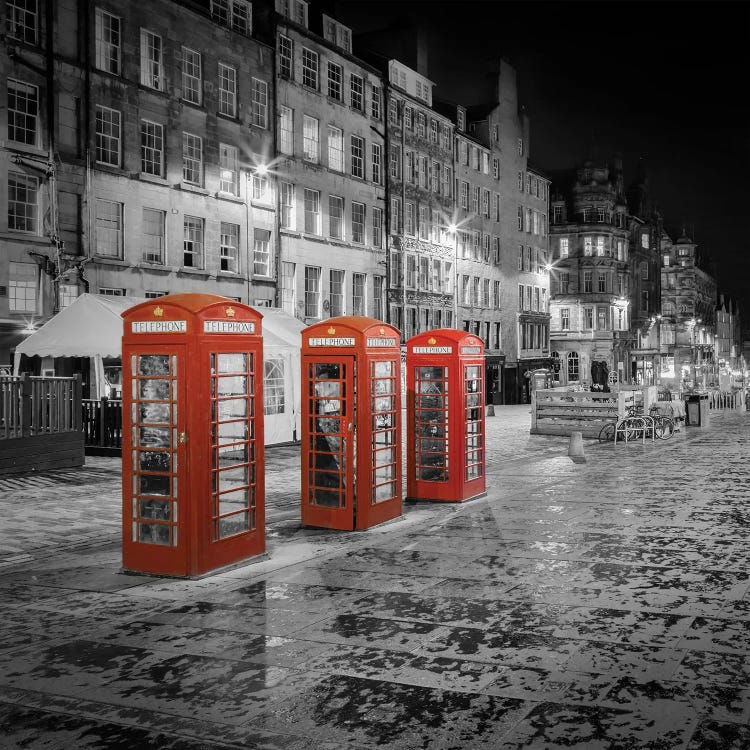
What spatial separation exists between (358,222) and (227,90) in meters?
11.4

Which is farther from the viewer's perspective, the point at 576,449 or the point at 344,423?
the point at 576,449

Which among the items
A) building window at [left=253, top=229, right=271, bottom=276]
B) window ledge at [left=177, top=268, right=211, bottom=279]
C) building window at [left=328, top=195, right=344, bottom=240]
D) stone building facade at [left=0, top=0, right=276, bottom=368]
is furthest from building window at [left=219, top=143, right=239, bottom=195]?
building window at [left=328, top=195, right=344, bottom=240]

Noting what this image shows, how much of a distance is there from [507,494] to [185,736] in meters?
10.2

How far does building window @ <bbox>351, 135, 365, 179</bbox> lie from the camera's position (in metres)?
44.3

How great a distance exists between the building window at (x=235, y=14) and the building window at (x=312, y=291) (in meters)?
10.6

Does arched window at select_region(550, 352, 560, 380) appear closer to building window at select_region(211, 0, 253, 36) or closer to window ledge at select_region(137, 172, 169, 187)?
building window at select_region(211, 0, 253, 36)

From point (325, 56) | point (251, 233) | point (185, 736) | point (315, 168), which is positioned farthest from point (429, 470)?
point (325, 56)

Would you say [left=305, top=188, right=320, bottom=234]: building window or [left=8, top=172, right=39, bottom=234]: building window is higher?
[left=305, top=188, right=320, bottom=234]: building window

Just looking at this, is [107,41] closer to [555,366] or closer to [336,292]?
[336,292]

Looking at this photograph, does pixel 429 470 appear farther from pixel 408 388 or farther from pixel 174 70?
pixel 174 70

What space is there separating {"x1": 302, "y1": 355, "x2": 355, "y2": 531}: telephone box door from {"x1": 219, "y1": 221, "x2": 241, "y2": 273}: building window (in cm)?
2450

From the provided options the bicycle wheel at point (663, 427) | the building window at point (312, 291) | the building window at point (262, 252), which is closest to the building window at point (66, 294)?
the building window at point (262, 252)

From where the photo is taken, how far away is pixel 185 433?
327 inches

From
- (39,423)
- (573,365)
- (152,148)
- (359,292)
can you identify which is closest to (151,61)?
(152,148)
